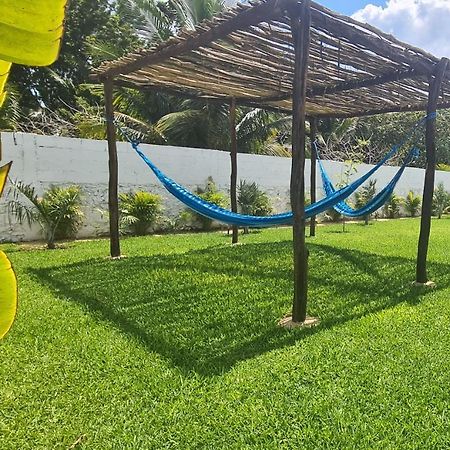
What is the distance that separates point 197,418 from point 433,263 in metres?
3.42

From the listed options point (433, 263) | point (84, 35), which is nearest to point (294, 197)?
point (433, 263)

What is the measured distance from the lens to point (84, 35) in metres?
10.9

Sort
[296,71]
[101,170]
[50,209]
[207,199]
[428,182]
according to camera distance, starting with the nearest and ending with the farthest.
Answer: [296,71] → [428,182] → [50,209] → [101,170] → [207,199]

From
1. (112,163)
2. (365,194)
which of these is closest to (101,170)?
(112,163)

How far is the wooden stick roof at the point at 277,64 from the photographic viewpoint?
8.98ft

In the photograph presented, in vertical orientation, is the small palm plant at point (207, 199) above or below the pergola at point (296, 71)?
below

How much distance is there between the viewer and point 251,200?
7531mm

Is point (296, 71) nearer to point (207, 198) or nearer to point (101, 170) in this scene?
point (101, 170)

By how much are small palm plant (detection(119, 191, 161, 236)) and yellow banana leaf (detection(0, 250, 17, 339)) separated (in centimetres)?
588

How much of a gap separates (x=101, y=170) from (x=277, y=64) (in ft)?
10.9

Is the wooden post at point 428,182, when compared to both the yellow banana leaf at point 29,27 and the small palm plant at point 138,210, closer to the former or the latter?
the yellow banana leaf at point 29,27

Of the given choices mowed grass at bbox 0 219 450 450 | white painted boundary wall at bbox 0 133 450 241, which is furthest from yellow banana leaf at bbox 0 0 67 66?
white painted boundary wall at bbox 0 133 450 241

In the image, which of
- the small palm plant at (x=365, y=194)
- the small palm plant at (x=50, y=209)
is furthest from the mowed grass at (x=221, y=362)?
the small palm plant at (x=365, y=194)

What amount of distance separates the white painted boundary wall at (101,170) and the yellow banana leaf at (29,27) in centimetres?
517
